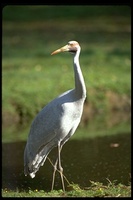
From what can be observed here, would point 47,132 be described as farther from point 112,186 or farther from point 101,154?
point 101,154

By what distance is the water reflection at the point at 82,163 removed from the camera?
9406mm

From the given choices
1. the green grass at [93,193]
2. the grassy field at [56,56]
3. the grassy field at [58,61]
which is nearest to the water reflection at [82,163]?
the grassy field at [58,61]

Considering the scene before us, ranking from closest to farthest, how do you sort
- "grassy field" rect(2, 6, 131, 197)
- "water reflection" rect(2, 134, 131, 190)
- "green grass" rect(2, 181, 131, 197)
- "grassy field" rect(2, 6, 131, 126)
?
"green grass" rect(2, 181, 131, 197) → "water reflection" rect(2, 134, 131, 190) → "grassy field" rect(2, 6, 131, 197) → "grassy field" rect(2, 6, 131, 126)

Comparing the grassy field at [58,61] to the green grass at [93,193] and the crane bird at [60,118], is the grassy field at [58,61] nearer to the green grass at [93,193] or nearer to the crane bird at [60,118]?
the green grass at [93,193]

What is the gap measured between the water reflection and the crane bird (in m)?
0.78

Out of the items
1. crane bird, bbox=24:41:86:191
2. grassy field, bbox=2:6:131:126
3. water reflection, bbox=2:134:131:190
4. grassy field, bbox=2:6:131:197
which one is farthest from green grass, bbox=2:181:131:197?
grassy field, bbox=2:6:131:126

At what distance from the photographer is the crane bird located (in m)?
8.16

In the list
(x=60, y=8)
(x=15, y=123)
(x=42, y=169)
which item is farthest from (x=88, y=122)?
(x=60, y=8)

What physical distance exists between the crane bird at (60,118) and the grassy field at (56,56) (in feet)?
16.4

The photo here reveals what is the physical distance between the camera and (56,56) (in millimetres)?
17969

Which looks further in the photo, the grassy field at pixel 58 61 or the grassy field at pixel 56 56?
the grassy field at pixel 56 56

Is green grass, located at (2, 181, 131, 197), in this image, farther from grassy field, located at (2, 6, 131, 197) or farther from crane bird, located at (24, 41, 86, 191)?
crane bird, located at (24, 41, 86, 191)

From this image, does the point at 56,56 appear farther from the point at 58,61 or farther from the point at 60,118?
the point at 60,118

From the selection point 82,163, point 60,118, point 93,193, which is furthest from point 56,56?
point 93,193
